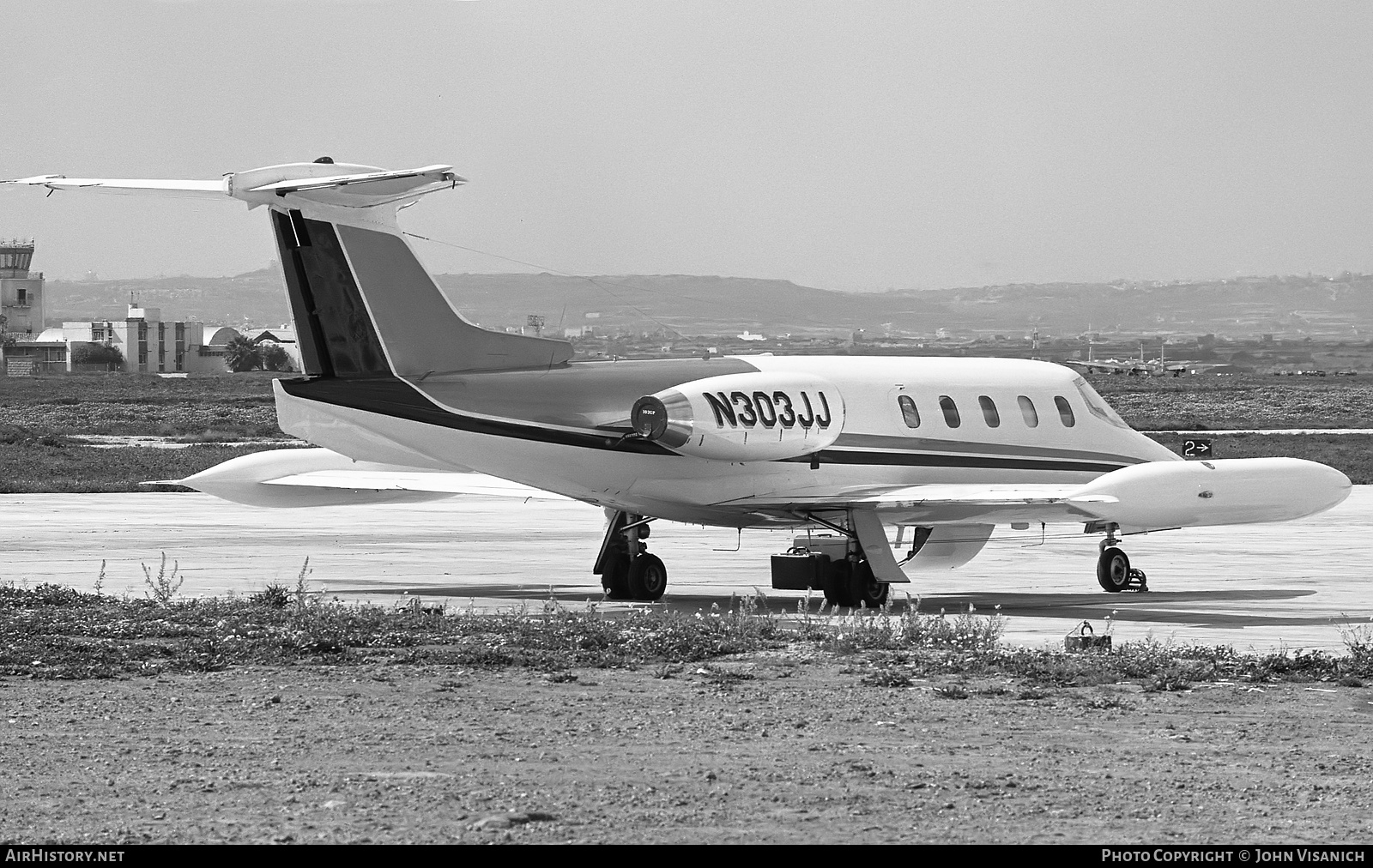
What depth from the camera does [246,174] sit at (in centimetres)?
1925

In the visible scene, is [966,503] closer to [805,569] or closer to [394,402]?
[805,569]

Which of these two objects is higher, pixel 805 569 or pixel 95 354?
pixel 95 354

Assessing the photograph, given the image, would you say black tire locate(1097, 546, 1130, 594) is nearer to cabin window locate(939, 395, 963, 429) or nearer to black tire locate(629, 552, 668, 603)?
cabin window locate(939, 395, 963, 429)

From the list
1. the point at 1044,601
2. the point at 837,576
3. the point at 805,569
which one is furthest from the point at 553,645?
the point at 1044,601

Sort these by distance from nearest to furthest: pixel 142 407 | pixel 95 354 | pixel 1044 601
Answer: pixel 1044 601 → pixel 142 407 → pixel 95 354

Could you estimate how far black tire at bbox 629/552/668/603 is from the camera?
21375 millimetres

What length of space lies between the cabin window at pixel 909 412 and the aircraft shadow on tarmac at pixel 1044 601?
201 cm

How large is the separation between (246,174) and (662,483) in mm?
5432

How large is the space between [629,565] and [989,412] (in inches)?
206

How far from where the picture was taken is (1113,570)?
862 inches

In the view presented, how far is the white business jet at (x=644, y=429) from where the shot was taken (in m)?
19.8

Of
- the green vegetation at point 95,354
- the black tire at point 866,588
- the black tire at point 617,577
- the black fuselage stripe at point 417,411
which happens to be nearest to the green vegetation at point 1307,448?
the black tire at point 866,588

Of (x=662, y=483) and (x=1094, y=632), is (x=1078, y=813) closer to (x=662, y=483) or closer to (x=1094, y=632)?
(x=1094, y=632)

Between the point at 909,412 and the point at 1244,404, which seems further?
the point at 1244,404
